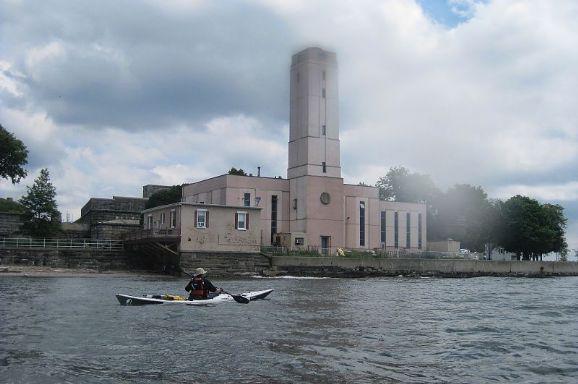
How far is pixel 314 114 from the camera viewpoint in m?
68.3

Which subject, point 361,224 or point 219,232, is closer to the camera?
point 219,232

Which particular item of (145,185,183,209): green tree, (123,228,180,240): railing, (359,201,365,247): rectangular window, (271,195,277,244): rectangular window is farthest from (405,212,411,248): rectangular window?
(123,228,180,240): railing

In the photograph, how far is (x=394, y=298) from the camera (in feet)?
105

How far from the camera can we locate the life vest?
84.9 ft

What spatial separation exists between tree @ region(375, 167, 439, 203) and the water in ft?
250

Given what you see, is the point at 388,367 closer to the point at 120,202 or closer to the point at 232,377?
the point at 232,377

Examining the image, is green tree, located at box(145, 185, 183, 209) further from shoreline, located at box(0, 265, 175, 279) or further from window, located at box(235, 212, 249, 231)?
shoreline, located at box(0, 265, 175, 279)

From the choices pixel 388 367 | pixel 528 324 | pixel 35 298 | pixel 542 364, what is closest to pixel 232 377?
pixel 388 367

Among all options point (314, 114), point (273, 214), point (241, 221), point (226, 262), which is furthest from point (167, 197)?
point (226, 262)

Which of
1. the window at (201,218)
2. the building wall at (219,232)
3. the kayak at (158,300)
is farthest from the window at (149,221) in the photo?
the kayak at (158,300)

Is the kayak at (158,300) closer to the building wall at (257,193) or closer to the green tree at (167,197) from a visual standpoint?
the building wall at (257,193)

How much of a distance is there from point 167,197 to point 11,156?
92.9 ft

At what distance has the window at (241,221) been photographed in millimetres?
55250

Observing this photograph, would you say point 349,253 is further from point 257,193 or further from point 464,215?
point 464,215
